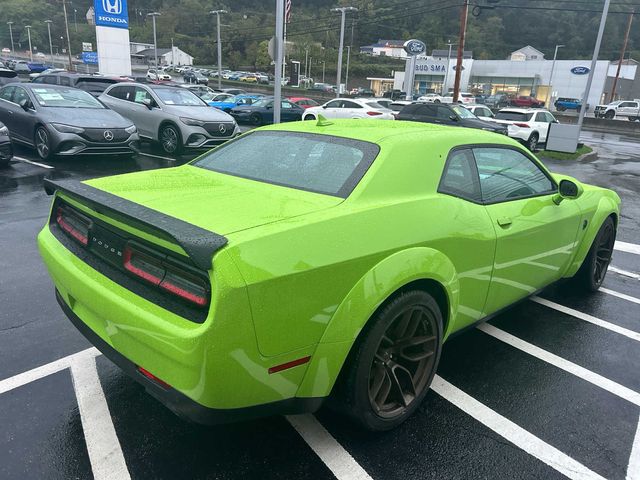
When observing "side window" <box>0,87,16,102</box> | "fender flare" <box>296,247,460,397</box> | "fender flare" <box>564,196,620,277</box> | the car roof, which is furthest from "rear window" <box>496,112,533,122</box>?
"fender flare" <box>296,247,460,397</box>

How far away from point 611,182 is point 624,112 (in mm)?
38984

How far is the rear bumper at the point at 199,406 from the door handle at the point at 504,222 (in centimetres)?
163

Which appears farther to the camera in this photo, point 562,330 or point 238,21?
point 238,21

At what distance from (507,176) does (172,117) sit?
9.35 m

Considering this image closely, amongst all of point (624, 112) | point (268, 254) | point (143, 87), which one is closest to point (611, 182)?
point (143, 87)

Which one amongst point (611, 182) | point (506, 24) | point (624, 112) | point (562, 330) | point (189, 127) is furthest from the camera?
point (506, 24)

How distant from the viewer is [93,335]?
244 cm

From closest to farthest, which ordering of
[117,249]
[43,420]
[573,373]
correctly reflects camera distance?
[117,249], [43,420], [573,373]

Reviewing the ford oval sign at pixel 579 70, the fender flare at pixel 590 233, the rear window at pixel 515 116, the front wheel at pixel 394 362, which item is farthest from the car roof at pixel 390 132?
the ford oval sign at pixel 579 70

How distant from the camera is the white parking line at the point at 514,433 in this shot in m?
2.45

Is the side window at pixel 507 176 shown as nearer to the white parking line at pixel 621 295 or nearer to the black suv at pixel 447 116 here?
the white parking line at pixel 621 295

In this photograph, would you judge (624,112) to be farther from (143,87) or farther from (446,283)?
(446,283)

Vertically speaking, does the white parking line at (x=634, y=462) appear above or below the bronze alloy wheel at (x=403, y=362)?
below

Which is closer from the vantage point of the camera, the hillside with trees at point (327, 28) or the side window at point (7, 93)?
the side window at point (7, 93)
